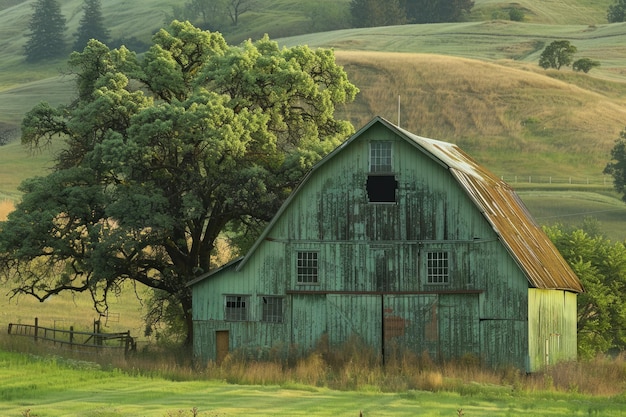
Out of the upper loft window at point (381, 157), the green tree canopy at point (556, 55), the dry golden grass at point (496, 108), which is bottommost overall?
the upper loft window at point (381, 157)

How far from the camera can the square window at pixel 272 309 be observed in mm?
42531

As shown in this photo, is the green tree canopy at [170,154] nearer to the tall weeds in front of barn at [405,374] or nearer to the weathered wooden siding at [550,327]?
the tall weeds in front of barn at [405,374]

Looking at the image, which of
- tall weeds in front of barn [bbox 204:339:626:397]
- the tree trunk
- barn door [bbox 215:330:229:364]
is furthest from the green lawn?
the tree trunk

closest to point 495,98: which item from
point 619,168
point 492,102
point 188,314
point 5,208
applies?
point 492,102

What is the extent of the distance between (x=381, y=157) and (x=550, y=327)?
27.6ft

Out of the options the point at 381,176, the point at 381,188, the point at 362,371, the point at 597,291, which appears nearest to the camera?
the point at 362,371

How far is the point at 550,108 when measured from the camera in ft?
407

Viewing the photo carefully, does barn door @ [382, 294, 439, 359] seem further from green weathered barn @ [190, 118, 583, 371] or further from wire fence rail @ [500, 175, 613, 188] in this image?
wire fence rail @ [500, 175, 613, 188]

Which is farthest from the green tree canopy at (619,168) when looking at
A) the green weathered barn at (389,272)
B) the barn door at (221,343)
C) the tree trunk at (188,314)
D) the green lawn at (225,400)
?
the green lawn at (225,400)

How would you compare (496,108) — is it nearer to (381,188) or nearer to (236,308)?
(381,188)

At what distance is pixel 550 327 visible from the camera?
42562 millimetres

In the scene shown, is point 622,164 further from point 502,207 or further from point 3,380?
point 3,380

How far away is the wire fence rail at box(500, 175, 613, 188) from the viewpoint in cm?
10094

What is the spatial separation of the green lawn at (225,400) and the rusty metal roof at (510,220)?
7.38 m
